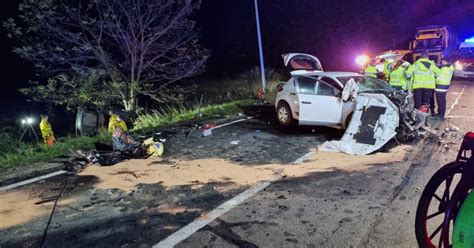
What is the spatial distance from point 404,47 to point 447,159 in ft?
83.1

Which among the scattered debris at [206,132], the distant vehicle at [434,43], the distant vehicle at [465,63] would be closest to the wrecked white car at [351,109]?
the scattered debris at [206,132]

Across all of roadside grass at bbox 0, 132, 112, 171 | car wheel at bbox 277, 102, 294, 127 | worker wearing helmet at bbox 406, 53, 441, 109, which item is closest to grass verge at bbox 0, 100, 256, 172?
roadside grass at bbox 0, 132, 112, 171

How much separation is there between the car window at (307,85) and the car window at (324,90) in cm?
18

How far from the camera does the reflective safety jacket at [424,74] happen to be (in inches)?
399

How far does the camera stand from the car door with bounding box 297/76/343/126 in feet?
28.8

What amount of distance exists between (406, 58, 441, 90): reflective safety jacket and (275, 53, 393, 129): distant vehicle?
1.59 metres

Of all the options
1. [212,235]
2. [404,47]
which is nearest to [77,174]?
[212,235]

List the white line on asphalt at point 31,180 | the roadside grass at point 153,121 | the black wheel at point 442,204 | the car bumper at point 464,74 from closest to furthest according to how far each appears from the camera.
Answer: the black wheel at point 442,204
the white line on asphalt at point 31,180
the roadside grass at point 153,121
the car bumper at point 464,74

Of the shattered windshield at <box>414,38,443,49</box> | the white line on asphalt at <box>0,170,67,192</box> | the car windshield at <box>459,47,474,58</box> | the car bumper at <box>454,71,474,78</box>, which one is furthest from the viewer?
the shattered windshield at <box>414,38,443,49</box>

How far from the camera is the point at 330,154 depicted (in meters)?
7.24

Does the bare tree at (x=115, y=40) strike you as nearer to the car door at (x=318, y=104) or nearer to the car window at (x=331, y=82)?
the car door at (x=318, y=104)

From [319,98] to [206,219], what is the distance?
5418mm

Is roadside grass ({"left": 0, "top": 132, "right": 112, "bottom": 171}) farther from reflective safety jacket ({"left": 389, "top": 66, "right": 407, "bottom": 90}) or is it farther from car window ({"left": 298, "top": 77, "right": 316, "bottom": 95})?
reflective safety jacket ({"left": 389, "top": 66, "right": 407, "bottom": 90})

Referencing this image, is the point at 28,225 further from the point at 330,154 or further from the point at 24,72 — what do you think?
the point at 24,72
